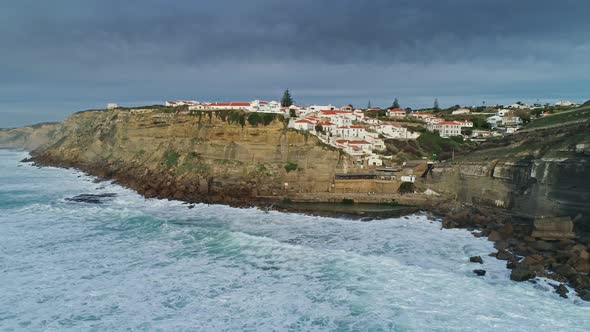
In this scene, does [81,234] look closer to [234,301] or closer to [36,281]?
[36,281]

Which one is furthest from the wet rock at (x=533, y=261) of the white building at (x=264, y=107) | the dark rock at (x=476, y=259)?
the white building at (x=264, y=107)

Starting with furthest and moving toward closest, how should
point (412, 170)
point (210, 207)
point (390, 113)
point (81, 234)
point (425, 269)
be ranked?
point (390, 113) < point (412, 170) < point (210, 207) < point (81, 234) < point (425, 269)

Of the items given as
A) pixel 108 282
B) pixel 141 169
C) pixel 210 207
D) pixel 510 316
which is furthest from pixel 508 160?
pixel 141 169

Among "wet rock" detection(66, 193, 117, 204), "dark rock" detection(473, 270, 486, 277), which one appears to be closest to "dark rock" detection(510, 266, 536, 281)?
"dark rock" detection(473, 270, 486, 277)

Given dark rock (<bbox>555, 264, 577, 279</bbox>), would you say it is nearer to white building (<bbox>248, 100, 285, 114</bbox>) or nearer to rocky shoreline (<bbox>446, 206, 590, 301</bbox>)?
rocky shoreline (<bbox>446, 206, 590, 301</bbox>)

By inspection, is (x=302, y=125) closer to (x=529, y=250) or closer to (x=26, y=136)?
(x=529, y=250)

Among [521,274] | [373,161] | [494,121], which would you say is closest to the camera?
[521,274]

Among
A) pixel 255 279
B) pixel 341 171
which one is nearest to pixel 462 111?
pixel 341 171
